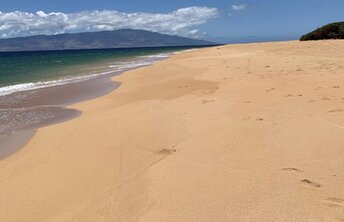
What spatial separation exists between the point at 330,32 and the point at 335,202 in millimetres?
44191

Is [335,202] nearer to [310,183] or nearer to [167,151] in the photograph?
[310,183]

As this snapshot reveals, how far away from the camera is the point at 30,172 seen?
537 cm

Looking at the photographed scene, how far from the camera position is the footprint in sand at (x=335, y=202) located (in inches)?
138

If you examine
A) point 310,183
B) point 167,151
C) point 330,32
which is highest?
point 310,183

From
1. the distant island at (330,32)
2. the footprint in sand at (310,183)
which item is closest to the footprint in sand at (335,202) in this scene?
the footprint in sand at (310,183)

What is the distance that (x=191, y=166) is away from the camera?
4.93 metres

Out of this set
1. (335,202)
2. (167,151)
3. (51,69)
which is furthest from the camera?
(51,69)

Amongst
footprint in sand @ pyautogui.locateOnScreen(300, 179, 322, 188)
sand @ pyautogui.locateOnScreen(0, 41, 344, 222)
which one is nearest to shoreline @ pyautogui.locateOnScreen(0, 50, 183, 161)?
sand @ pyautogui.locateOnScreen(0, 41, 344, 222)

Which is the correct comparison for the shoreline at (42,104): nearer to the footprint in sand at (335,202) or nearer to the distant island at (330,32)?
the footprint in sand at (335,202)

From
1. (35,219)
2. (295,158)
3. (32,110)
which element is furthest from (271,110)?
(32,110)

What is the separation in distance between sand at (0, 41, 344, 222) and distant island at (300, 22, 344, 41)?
3653 cm

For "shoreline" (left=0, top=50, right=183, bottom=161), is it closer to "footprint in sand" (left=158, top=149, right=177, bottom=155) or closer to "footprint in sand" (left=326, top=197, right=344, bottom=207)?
"footprint in sand" (left=158, top=149, right=177, bottom=155)

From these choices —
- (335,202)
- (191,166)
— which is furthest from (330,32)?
(335,202)

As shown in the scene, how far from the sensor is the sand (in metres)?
3.75
